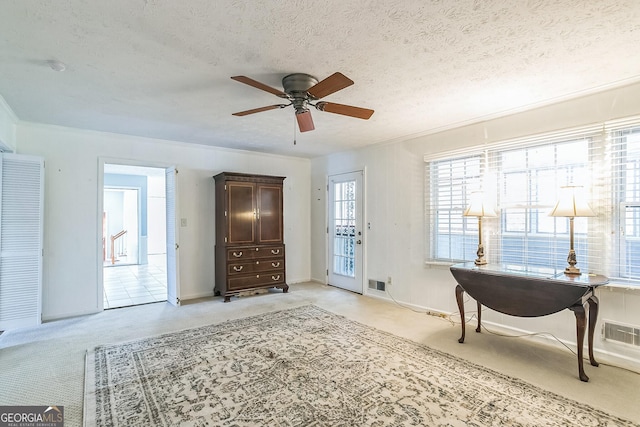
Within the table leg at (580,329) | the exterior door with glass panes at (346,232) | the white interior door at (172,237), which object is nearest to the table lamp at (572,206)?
the table leg at (580,329)

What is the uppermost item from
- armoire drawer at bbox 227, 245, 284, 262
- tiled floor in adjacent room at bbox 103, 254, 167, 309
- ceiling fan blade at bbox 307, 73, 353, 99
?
ceiling fan blade at bbox 307, 73, 353, 99

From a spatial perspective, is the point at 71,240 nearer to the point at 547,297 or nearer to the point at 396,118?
the point at 396,118

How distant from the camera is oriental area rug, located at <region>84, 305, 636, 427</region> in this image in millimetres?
1866

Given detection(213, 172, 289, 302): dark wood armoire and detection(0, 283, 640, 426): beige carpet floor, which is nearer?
detection(0, 283, 640, 426): beige carpet floor

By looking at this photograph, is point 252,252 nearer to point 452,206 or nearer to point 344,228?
point 344,228

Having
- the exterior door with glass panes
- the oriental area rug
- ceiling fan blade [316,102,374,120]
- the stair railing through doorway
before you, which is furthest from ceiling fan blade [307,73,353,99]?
the stair railing through doorway

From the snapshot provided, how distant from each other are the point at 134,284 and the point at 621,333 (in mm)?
6658

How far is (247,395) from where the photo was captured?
2107 mm

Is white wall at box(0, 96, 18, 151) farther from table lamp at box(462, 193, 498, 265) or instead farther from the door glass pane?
table lamp at box(462, 193, 498, 265)

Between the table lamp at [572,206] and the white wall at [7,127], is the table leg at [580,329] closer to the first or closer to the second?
the table lamp at [572,206]

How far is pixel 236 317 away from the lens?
12.3 ft

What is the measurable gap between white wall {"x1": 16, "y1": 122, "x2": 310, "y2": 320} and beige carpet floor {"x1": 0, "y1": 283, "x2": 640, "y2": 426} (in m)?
0.40

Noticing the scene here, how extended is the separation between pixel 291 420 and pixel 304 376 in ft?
1.64

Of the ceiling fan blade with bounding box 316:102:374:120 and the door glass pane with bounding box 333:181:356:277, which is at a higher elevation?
the ceiling fan blade with bounding box 316:102:374:120
